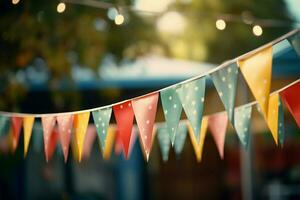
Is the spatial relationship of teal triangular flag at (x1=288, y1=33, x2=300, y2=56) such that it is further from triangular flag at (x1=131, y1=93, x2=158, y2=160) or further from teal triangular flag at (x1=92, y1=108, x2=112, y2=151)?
teal triangular flag at (x1=92, y1=108, x2=112, y2=151)

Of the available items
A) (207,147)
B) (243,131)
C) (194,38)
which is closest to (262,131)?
(194,38)

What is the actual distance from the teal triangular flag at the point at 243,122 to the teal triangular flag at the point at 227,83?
37.7 inches

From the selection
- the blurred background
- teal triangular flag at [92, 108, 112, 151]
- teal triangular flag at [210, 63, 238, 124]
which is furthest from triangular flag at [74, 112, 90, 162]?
the blurred background

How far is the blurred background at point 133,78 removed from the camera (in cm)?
811

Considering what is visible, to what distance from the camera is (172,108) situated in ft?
11.6

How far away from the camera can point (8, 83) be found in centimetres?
834

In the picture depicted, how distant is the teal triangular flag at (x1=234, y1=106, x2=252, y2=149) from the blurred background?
325 centimetres

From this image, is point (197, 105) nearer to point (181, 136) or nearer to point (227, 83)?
point (227, 83)

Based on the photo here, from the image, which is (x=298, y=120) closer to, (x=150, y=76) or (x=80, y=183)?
(x=150, y=76)

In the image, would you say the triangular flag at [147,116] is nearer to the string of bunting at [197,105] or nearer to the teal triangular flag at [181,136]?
the string of bunting at [197,105]

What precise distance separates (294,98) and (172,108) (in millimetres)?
693

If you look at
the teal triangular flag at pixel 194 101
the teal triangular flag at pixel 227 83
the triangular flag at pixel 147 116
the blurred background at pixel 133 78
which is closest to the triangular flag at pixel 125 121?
the triangular flag at pixel 147 116

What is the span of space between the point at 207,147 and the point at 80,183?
2.99 metres

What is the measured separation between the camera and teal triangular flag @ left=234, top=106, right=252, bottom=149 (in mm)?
4172
